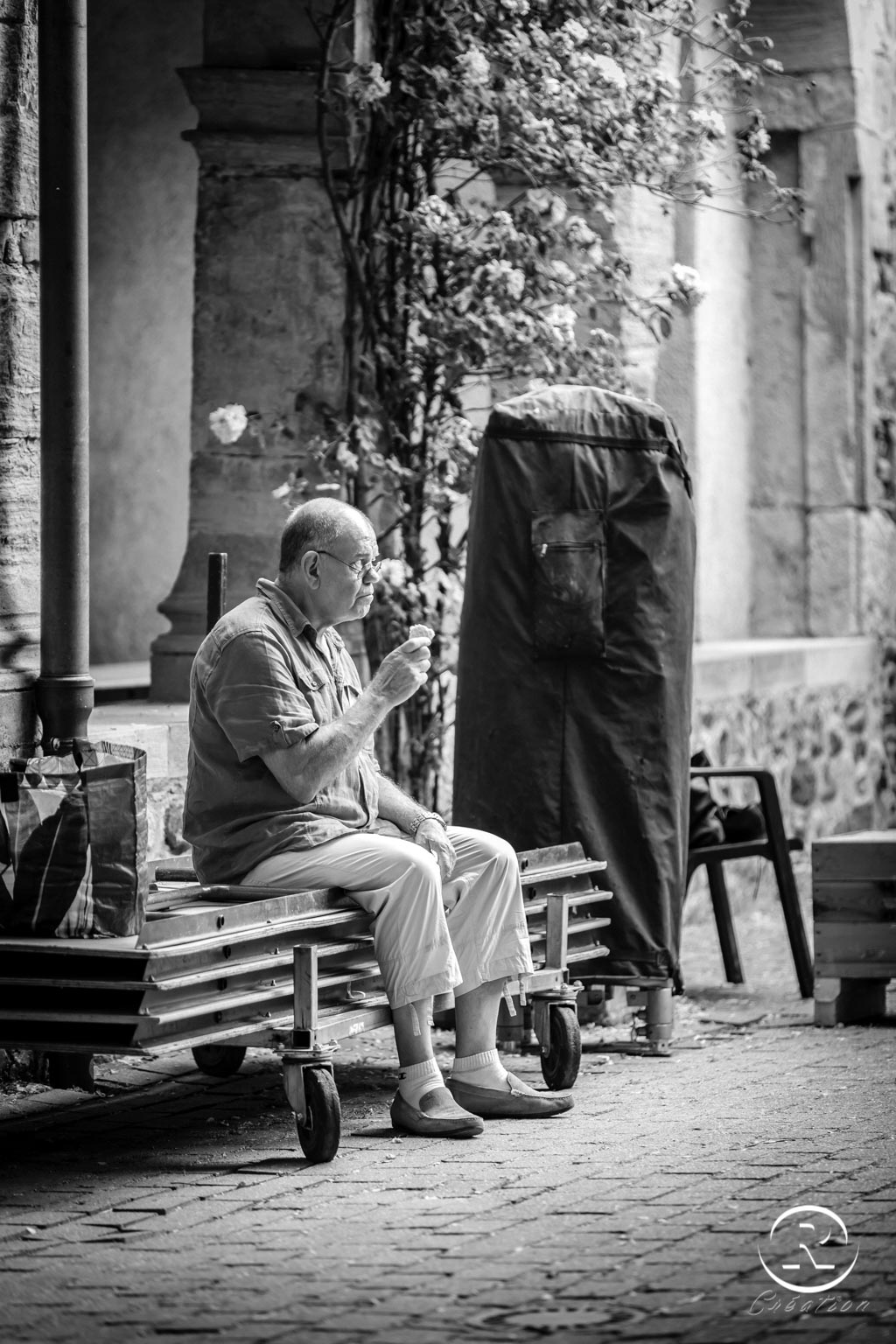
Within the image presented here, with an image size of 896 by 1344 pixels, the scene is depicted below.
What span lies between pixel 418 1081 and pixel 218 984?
2.15 feet

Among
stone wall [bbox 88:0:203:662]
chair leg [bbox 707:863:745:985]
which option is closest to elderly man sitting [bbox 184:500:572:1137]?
chair leg [bbox 707:863:745:985]

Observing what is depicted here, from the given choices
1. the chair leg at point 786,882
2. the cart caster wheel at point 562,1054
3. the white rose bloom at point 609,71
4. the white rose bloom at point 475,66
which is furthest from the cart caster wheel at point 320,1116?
the white rose bloom at point 609,71

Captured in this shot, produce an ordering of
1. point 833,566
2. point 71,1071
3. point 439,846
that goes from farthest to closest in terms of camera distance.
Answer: point 833,566
point 71,1071
point 439,846

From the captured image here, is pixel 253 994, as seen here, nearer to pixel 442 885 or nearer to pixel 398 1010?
pixel 398 1010

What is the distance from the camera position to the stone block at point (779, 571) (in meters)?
Result: 11.5

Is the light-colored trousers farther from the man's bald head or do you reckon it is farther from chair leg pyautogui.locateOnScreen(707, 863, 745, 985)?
chair leg pyautogui.locateOnScreen(707, 863, 745, 985)

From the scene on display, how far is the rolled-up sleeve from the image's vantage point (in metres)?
4.91

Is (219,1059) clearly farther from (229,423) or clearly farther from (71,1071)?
(229,423)

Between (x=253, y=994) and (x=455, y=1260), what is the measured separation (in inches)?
37.3

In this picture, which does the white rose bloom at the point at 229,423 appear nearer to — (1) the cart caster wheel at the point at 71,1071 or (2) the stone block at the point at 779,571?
(1) the cart caster wheel at the point at 71,1071

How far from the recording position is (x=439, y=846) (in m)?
5.29

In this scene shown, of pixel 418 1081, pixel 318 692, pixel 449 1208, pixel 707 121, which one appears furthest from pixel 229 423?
pixel 449 1208

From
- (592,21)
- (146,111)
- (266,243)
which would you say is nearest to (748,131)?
(592,21)

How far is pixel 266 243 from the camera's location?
713 cm
